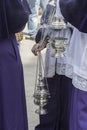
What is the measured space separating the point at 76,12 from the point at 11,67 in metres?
0.58

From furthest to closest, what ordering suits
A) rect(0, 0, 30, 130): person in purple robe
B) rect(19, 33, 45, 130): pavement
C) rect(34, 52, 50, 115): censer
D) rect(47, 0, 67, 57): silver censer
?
rect(19, 33, 45, 130): pavement, rect(34, 52, 50, 115): censer, rect(47, 0, 67, 57): silver censer, rect(0, 0, 30, 130): person in purple robe

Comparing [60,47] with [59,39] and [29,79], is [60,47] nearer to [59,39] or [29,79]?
[59,39]

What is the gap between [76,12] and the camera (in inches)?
88.4

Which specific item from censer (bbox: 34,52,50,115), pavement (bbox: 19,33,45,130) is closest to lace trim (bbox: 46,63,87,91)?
censer (bbox: 34,52,50,115)

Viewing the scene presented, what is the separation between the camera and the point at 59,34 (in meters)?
2.62

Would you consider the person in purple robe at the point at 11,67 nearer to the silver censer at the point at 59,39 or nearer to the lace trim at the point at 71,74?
the silver censer at the point at 59,39

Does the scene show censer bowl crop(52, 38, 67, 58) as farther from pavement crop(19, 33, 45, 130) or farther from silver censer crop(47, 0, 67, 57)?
pavement crop(19, 33, 45, 130)

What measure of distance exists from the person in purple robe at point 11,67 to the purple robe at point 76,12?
273 mm

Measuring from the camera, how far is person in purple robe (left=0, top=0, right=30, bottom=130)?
2345 millimetres

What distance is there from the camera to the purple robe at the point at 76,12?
86.9 inches

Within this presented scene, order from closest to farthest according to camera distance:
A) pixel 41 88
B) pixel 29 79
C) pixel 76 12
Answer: pixel 76 12, pixel 41 88, pixel 29 79

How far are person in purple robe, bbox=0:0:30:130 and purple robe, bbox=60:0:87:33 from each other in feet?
0.90

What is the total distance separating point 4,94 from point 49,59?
473 millimetres

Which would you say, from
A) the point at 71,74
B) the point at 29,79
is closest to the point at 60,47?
the point at 71,74
